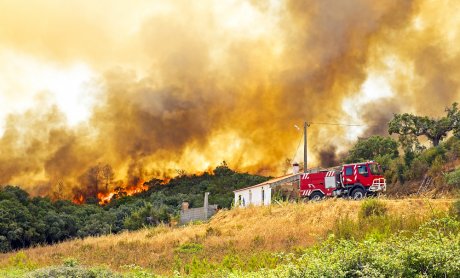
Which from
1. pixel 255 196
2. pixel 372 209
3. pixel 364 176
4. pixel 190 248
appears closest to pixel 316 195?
pixel 364 176

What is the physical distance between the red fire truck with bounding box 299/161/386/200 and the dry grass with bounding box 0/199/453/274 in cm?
503

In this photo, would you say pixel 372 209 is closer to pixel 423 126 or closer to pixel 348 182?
pixel 348 182

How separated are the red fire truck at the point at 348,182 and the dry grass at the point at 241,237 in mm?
5029

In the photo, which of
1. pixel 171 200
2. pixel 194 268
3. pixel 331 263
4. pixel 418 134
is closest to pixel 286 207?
pixel 194 268

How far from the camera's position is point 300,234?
→ 22047 millimetres

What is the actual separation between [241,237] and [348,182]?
39.7 ft

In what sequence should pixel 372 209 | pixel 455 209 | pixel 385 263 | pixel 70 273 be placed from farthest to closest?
pixel 372 209 < pixel 455 209 < pixel 70 273 < pixel 385 263

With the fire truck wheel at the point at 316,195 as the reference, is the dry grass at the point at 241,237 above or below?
below

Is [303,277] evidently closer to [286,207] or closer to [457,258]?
[457,258]

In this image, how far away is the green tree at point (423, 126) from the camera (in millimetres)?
53219

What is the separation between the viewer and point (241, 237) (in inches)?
967

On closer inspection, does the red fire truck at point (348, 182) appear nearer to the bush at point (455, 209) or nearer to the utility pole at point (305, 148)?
the utility pole at point (305, 148)

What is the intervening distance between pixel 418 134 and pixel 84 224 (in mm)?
36997

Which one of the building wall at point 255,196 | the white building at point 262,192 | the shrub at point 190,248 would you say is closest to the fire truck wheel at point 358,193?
the white building at point 262,192
